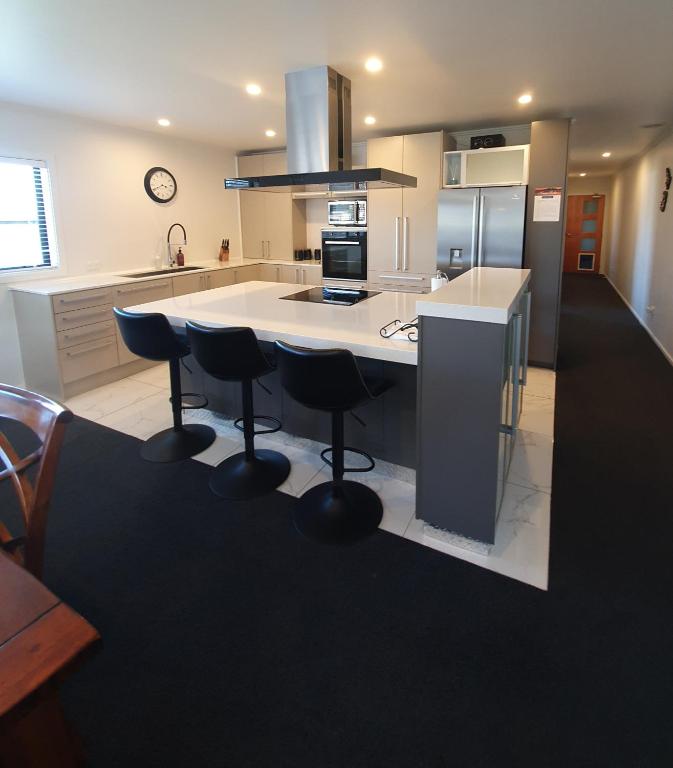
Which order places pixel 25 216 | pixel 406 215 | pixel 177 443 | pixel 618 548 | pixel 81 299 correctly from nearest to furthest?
pixel 618 548 < pixel 177 443 < pixel 81 299 < pixel 25 216 < pixel 406 215

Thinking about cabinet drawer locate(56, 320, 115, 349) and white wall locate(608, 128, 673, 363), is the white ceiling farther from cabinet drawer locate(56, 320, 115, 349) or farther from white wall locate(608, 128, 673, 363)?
cabinet drawer locate(56, 320, 115, 349)

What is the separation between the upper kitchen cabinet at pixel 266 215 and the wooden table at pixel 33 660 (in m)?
5.73

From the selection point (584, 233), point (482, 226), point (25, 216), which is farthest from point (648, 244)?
point (25, 216)

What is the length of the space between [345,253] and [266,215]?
1472 mm

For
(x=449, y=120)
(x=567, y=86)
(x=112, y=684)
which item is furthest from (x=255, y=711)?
(x=449, y=120)

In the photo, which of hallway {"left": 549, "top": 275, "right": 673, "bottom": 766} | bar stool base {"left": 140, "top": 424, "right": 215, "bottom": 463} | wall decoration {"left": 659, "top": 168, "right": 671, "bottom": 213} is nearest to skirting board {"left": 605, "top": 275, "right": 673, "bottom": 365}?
hallway {"left": 549, "top": 275, "right": 673, "bottom": 766}

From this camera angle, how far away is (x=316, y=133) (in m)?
3.22

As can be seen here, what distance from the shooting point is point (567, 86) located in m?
3.51

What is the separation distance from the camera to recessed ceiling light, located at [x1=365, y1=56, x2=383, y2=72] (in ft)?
9.64

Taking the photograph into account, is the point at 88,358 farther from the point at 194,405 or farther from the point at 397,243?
the point at 397,243

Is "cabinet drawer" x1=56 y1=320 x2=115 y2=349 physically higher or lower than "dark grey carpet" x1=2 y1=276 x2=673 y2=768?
higher

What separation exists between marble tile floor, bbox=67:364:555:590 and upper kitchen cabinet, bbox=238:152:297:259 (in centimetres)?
261

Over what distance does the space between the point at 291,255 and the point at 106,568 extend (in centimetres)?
482

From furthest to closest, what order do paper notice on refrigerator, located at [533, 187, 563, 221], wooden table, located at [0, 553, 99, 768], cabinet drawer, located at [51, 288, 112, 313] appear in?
paper notice on refrigerator, located at [533, 187, 563, 221], cabinet drawer, located at [51, 288, 112, 313], wooden table, located at [0, 553, 99, 768]
